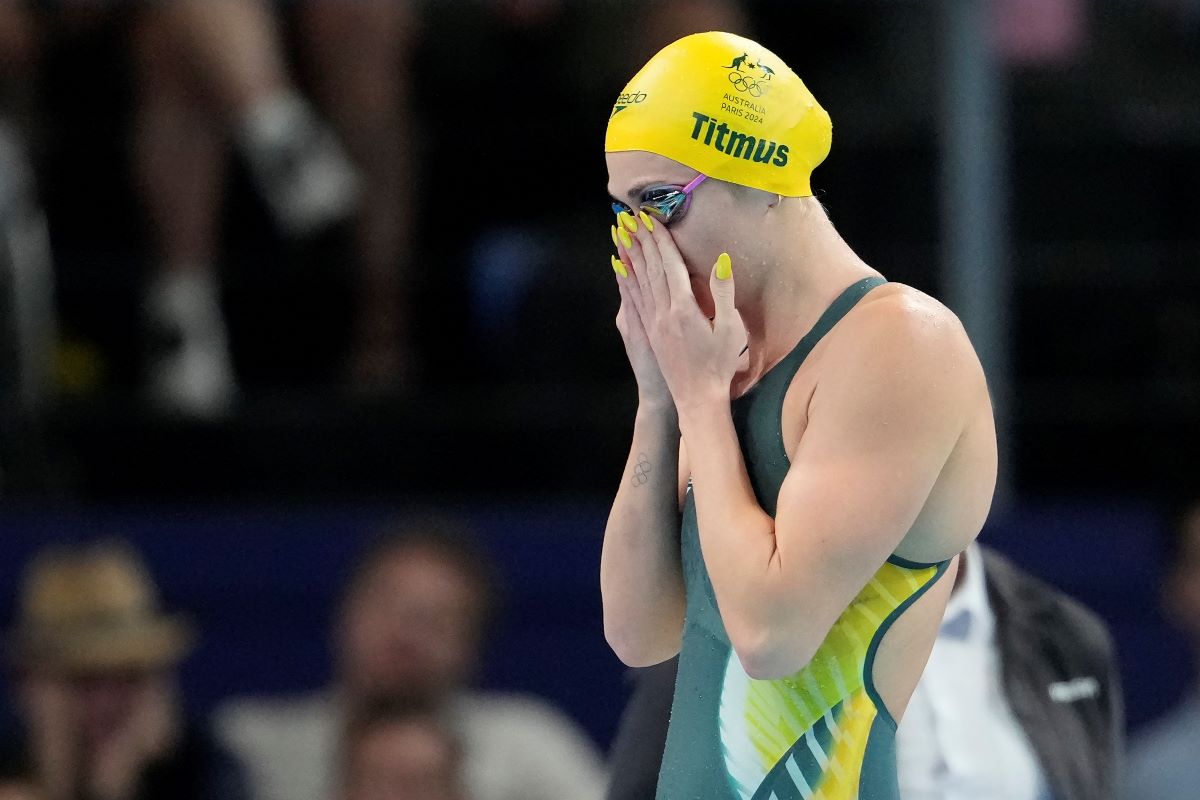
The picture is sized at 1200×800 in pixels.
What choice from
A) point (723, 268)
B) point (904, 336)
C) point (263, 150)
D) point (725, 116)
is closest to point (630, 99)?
point (725, 116)

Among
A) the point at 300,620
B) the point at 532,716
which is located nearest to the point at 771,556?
the point at 532,716

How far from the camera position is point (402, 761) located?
474 cm

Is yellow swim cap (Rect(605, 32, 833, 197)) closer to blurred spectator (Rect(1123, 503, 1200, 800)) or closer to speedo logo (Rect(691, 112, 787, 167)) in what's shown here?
speedo logo (Rect(691, 112, 787, 167))

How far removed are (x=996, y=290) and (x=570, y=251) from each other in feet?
5.09

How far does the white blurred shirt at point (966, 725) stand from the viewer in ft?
10.6

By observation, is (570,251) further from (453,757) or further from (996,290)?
(453,757)

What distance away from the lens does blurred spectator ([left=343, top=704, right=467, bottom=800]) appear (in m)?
4.73

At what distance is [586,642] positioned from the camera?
18.7ft

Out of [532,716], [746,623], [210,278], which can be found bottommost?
[532,716]

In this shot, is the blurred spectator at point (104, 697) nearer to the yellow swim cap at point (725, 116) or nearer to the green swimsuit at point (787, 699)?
the green swimsuit at point (787, 699)

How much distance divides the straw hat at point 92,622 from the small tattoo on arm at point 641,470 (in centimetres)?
296

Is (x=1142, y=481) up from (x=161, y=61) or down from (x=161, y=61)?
down

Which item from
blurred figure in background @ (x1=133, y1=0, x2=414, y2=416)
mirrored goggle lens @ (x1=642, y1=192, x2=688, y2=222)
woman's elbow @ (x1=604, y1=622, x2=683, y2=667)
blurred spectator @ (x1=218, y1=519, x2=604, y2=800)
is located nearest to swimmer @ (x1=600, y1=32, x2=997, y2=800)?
mirrored goggle lens @ (x1=642, y1=192, x2=688, y2=222)

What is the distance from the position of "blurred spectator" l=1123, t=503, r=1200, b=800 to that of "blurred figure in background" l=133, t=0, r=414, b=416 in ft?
8.60
